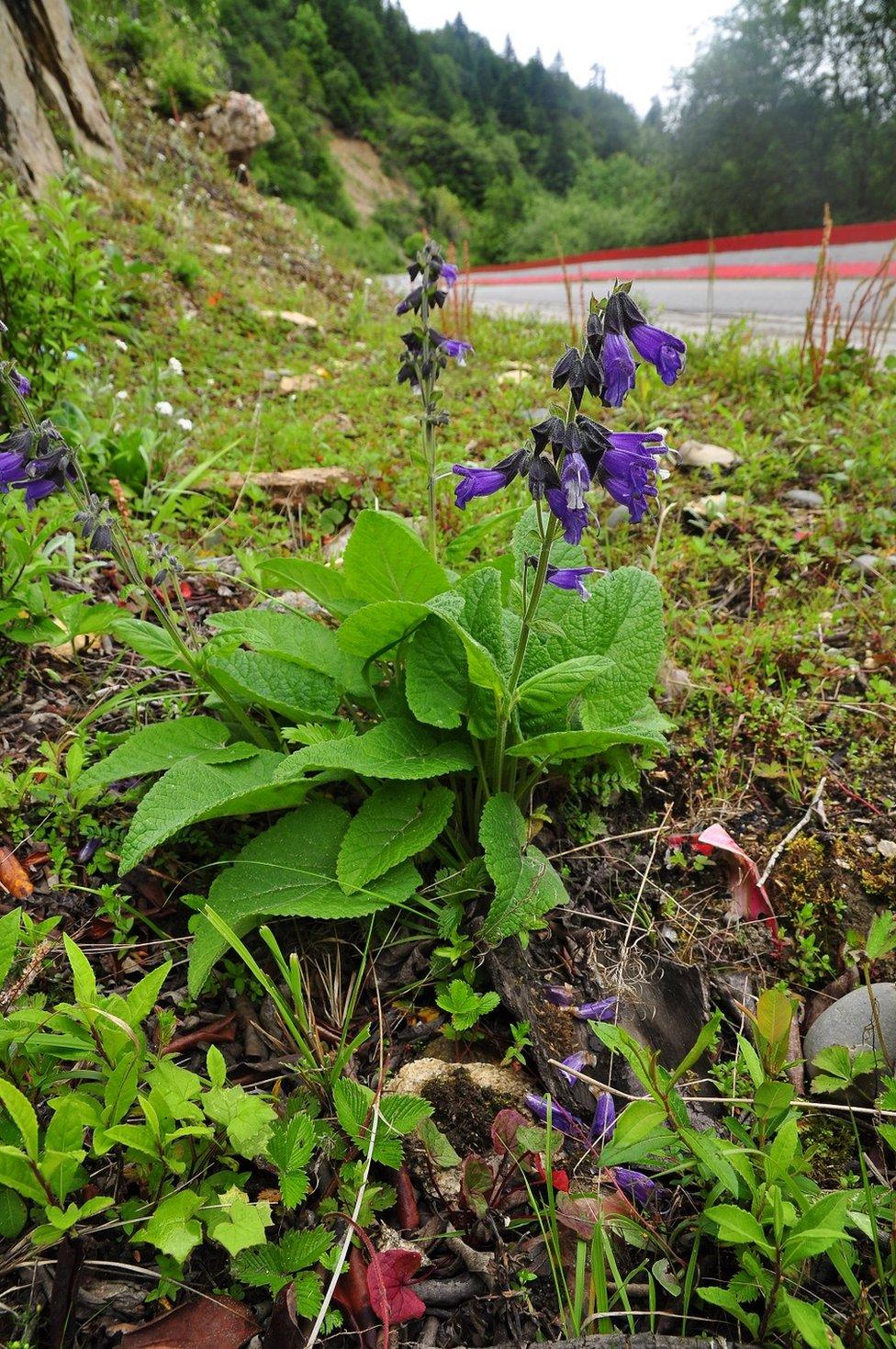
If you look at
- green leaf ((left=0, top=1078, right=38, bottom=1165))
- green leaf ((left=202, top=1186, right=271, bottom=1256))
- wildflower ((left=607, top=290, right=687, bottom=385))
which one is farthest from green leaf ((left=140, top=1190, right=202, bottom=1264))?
wildflower ((left=607, top=290, right=687, bottom=385))

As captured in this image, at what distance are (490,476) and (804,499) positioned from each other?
8.80 ft

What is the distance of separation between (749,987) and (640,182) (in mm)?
52815

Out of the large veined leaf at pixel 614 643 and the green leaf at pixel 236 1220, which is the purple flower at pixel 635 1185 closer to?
the green leaf at pixel 236 1220

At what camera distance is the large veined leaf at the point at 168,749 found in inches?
73.0

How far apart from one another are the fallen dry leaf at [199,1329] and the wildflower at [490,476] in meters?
1.50

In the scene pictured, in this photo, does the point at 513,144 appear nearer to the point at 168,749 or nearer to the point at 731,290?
the point at 731,290

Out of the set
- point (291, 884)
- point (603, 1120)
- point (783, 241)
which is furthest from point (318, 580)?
point (783, 241)

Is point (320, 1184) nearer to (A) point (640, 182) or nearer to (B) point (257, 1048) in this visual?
(B) point (257, 1048)

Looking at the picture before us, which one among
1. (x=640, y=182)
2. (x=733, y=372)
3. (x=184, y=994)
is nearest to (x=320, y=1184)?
(x=184, y=994)

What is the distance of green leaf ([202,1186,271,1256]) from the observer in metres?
1.10

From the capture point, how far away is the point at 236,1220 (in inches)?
44.7

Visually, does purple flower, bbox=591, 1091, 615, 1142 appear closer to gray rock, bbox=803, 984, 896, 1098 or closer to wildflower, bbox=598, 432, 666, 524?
gray rock, bbox=803, 984, 896, 1098

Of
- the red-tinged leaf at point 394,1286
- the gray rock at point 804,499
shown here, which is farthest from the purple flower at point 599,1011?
the gray rock at point 804,499

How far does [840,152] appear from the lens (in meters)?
32.4
